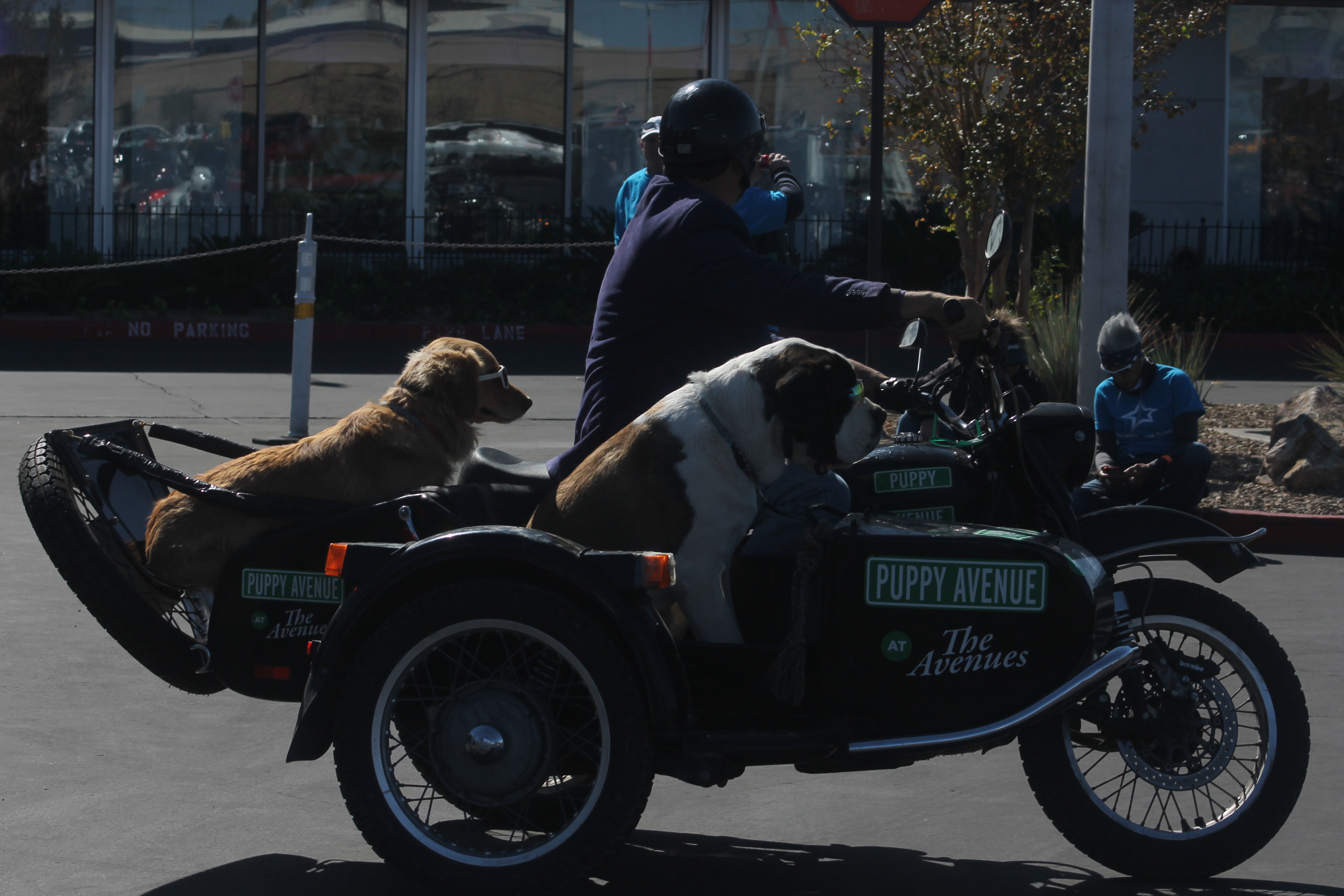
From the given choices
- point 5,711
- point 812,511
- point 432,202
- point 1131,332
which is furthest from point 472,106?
point 812,511

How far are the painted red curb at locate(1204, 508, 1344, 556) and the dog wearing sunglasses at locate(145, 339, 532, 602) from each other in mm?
5262

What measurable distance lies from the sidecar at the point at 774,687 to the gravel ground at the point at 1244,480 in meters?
5.39

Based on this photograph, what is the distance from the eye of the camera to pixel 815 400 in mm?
3588

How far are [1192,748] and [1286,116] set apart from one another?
73.6ft

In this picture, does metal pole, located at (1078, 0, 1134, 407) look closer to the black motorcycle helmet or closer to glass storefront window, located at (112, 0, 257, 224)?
the black motorcycle helmet

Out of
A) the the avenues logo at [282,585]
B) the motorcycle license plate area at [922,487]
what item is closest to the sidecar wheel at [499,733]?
the the avenues logo at [282,585]

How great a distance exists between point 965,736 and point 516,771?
42.7 inches

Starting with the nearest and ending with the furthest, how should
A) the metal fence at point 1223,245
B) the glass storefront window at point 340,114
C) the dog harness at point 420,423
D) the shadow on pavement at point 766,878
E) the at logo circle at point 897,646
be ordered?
the at logo circle at point 897,646
the shadow on pavement at point 766,878
the dog harness at point 420,423
the metal fence at point 1223,245
the glass storefront window at point 340,114

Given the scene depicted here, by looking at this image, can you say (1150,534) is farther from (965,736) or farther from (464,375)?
(464,375)

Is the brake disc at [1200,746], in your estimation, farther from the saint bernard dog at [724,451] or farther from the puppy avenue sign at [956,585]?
the saint bernard dog at [724,451]

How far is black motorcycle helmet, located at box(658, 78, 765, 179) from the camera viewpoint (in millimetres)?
3971

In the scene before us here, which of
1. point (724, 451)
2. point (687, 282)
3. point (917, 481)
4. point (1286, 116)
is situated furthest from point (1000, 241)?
point (1286, 116)

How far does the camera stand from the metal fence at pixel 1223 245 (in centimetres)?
2184

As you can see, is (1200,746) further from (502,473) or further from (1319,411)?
(1319,411)
